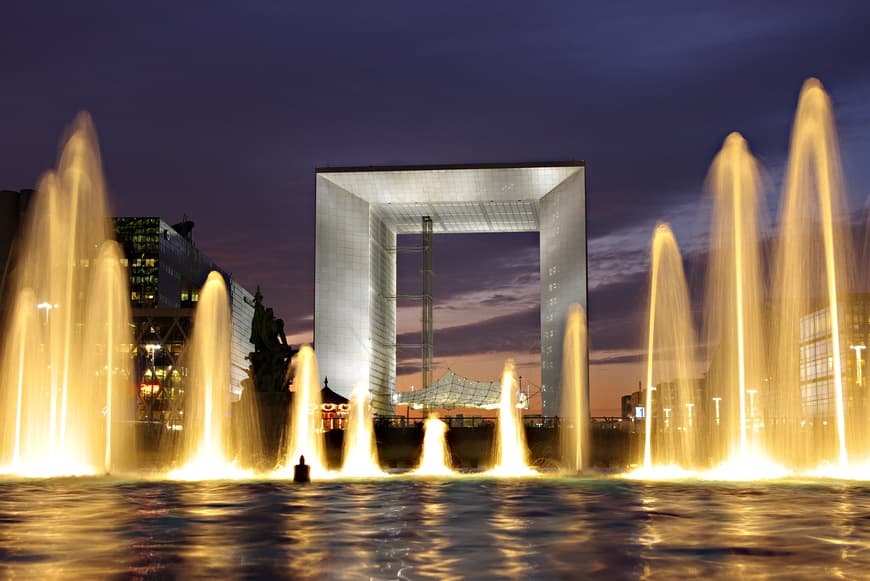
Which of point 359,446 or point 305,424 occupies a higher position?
point 305,424

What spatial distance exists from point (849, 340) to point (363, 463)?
73.2 m

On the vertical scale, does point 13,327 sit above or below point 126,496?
above

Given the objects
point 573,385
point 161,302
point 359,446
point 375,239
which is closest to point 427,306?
point 375,239

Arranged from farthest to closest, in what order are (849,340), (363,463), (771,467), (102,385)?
(849,340), (102,385), (363,463), (771,467)

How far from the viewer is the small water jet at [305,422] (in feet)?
139

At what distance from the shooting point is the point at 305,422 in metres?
44.0

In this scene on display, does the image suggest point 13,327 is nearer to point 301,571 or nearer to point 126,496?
point 126,496

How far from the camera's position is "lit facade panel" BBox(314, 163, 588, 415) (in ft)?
276

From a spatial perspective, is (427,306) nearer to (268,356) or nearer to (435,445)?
(435,445)

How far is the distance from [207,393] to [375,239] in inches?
2042

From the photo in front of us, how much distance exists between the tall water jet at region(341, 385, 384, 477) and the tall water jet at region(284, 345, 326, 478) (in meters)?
1.31

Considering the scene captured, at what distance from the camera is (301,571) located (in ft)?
39.9

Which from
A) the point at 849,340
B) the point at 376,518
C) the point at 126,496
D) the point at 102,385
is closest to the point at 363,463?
the point at 126,496

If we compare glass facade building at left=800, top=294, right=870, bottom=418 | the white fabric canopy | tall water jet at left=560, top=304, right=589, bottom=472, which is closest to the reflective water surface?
tall water jet at left=560, top=304, right=589, bottom=472
